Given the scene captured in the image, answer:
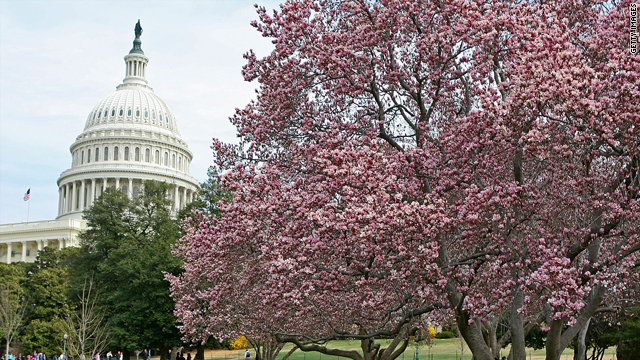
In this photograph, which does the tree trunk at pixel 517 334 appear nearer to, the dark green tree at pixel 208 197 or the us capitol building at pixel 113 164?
the dark green tree at pixel 208 197

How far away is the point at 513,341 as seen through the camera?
14.1 meters

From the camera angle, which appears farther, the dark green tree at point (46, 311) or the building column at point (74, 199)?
the building column at point (74, 199)

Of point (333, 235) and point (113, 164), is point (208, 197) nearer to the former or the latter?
point (333, 235)

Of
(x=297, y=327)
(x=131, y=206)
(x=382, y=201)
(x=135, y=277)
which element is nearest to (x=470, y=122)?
(x=382, y=201)

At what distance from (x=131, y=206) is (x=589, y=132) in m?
49.6

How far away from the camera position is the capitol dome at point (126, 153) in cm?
12938

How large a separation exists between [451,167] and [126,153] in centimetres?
12665

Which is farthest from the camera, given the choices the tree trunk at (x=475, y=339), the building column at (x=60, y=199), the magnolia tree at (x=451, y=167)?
the building column at (x=60, y=199)

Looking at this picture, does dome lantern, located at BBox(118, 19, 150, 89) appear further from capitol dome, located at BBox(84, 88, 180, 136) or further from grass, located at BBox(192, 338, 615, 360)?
grass, located at BBox(192, 338, 615, 360)

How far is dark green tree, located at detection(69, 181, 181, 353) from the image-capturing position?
4219cm

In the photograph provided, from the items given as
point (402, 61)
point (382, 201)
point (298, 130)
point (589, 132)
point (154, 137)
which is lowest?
point (382, 201)

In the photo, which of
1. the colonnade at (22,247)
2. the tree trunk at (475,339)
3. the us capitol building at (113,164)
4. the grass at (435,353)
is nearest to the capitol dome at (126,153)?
the us capitol building at (113,164)

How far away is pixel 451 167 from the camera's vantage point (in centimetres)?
1425

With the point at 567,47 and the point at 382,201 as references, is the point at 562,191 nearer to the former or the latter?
the point at 567,47
